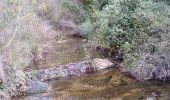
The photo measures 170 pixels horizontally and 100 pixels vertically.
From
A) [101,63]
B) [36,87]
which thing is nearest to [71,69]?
[101,63]

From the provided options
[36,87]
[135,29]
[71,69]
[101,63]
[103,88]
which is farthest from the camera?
[135,29]

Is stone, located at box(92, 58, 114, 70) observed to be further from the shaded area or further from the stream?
the shaded area

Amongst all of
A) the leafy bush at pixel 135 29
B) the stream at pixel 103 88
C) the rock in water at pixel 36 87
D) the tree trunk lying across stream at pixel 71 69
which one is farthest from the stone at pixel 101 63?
the rock in water at pixel 36 87

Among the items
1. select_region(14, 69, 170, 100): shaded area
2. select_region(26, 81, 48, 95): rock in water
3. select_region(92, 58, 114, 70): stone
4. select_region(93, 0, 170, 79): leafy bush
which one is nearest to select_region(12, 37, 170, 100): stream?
select_region(14, 69, 170, 100): shaded area

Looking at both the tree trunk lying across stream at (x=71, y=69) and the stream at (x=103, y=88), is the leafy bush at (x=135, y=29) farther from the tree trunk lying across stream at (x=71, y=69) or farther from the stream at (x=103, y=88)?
the tree trunk lying across stream at (x=71, y=69)

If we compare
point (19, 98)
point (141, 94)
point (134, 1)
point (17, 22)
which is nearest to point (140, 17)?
point (134, 1)

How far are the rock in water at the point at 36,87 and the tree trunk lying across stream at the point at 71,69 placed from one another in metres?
0.69

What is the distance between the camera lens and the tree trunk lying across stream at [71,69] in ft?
52.5

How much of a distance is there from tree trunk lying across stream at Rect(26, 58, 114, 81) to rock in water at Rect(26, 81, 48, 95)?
69 cm

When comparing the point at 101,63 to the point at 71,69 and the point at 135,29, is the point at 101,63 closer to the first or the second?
the point at 71,69

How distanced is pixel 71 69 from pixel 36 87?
239 cm

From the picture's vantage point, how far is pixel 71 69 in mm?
16594

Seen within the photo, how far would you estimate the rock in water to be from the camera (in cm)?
1445

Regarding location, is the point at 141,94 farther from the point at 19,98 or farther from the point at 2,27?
the point at 2,27
